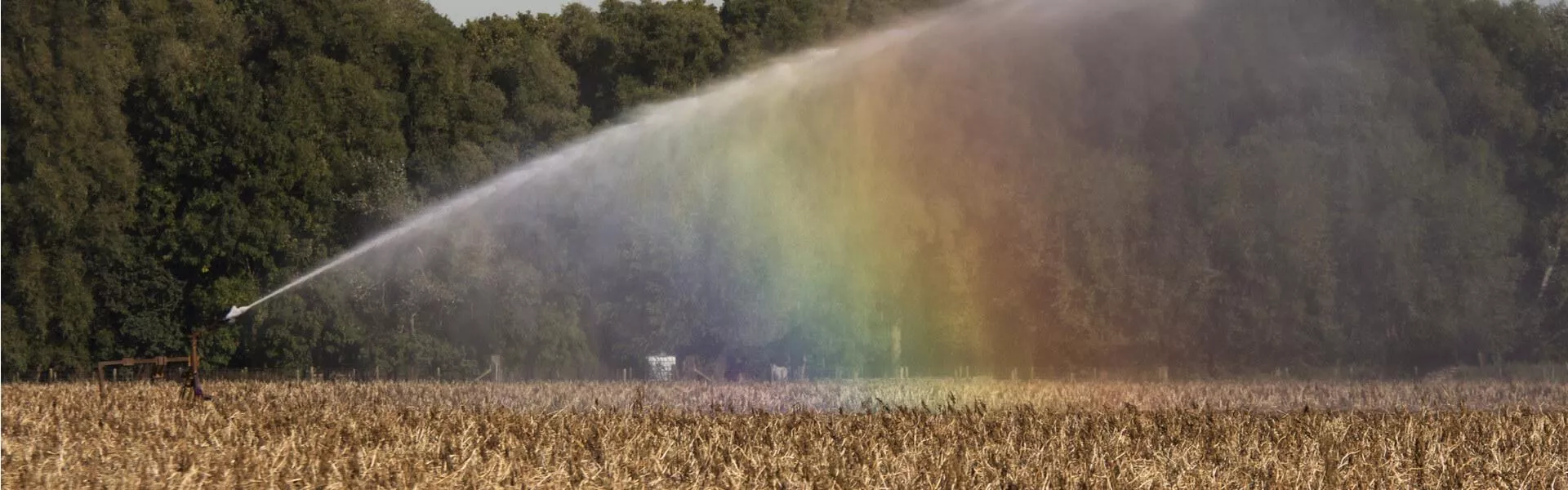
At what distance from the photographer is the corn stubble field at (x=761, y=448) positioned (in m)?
19.4

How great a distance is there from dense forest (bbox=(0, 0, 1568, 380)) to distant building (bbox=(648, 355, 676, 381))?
0.89 meters

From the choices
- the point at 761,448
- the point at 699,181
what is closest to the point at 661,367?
the point at 699,181

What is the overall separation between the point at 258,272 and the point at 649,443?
4126cm

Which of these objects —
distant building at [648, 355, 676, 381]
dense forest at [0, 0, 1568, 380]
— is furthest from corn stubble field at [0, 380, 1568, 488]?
distant building at [648, 355, 676, 381]

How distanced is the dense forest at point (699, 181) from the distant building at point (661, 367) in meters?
0.89

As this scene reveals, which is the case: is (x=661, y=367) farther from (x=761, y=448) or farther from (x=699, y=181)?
(x=761, y=448)

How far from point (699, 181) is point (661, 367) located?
27.2 ft

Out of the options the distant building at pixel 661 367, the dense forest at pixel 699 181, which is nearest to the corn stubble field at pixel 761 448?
the dense forest at pixel 699 181

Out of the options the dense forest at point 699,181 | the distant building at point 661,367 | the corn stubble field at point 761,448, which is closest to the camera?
the corn stubble field at point 761,448

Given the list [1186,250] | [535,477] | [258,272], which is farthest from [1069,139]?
[535,477]

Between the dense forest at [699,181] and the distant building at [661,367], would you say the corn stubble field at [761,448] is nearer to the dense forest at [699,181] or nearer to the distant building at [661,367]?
the dense forest at [699,181]

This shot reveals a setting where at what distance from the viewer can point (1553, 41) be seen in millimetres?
75000

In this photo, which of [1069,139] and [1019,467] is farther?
[1069,139]

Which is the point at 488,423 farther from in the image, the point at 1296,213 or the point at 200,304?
the point at 1296,213
